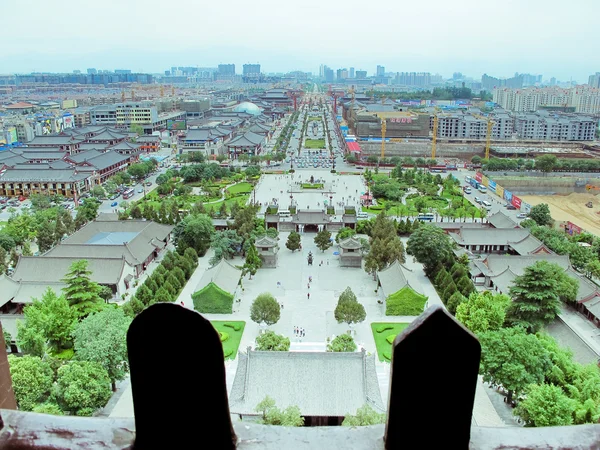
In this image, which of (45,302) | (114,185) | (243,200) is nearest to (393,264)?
(45,302)

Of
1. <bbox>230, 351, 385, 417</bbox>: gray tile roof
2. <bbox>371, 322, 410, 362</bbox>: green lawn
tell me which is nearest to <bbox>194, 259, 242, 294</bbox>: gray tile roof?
<bbox>371, 322, 410, 362</bbox>: green lawn

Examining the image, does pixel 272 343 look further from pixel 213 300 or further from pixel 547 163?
pixel 547 163

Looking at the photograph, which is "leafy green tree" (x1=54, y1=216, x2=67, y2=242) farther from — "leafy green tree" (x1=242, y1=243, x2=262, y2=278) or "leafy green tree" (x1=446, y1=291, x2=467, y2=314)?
"leafy green tree" (x1=446, y1=291, x2=467, y2=314)

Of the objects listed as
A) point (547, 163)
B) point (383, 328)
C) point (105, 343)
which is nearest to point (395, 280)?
point (383, 328)

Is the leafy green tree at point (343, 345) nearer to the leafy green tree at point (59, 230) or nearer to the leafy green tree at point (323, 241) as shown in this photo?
the leafy green tree at point (323, 241)

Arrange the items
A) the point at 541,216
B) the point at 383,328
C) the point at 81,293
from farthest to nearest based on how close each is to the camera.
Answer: the point at 541,216
the point at 383,328
the point at 81,293

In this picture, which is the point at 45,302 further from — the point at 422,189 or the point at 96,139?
the point at 96,139

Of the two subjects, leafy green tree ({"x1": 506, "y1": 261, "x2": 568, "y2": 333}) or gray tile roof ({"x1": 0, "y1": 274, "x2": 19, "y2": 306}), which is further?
gray tile roof ({"x1": 0, "y1": 274, "x2": 19, "y2": 306})
